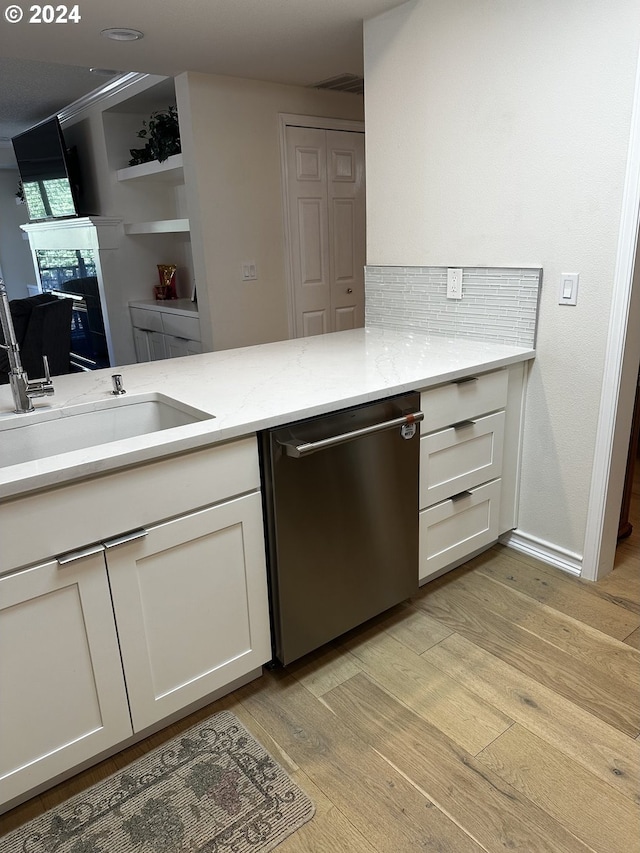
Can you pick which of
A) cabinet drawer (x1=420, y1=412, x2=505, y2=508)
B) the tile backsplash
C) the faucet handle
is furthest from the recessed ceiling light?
cabinet drawer (x1=420, y1=412, x2=505, y2=508)

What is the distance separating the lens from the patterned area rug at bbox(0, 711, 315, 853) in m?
1.36

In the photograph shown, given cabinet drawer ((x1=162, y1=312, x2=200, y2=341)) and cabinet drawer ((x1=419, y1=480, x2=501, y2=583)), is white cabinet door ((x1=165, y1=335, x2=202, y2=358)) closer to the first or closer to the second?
cabinet drawer ((x1=162, y1=312, x2=200, y2=341))

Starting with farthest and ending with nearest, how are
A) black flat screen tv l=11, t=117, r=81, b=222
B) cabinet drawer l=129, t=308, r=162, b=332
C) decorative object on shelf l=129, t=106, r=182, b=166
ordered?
black flat screen tv l=11, t=117, r=81, b=222 < cabinet drawer l=129, t=308, r=162, b=332 < decorative object on shelf l=129, t=106, r=182, b=166

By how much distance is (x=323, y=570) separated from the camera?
180 cm

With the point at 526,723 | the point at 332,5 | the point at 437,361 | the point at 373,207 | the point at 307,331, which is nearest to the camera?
the point at 526,723

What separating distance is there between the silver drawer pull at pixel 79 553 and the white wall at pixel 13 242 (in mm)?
7437

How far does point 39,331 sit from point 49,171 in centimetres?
205

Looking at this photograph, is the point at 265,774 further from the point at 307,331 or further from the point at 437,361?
the point at 307,331

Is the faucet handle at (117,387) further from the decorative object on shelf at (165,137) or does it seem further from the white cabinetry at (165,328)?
the decorative object on shelf at (165,137)

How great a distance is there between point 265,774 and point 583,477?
150cm

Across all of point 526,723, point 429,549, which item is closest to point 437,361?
point 429,549

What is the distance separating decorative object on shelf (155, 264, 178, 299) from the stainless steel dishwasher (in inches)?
146

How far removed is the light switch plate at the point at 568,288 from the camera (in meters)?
2.10

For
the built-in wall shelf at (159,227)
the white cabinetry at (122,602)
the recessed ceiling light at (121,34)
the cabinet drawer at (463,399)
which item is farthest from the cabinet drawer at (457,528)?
the built-in wall shelf at (159,227)
